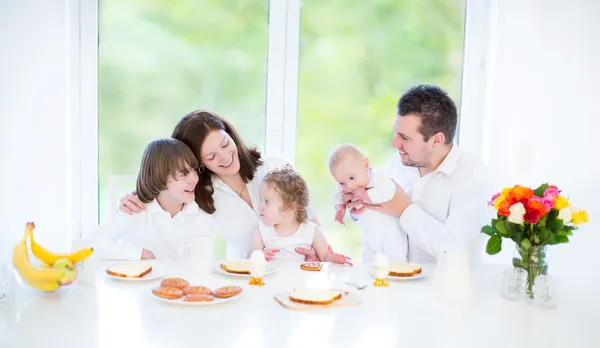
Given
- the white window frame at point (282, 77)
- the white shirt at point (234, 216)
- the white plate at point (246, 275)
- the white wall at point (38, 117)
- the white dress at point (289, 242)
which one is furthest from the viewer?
the white window frame at point (282, 77)

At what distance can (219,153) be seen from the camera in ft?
8.09

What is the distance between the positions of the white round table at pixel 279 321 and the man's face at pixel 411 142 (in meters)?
0.77

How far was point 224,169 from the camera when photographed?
2527 millimetres

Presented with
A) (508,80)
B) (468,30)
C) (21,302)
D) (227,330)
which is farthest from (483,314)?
(468,30)

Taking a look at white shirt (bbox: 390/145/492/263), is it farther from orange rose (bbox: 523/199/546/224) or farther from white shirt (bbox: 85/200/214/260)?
white shirt (bbox: 85/200/214/260)

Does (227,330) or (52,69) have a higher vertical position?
(52,69)

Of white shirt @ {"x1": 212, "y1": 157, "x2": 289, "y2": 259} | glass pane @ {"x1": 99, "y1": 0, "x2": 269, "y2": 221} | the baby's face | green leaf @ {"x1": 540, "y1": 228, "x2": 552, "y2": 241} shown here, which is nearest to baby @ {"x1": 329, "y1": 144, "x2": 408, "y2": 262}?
the baby's face

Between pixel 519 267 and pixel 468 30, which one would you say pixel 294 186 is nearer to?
pixel 519 267

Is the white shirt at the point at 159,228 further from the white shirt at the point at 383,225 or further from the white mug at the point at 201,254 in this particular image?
the white shirt at the point at 383,225

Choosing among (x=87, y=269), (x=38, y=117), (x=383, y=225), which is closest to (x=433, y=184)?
(x=383, y=225)

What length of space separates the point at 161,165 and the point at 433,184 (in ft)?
3.74

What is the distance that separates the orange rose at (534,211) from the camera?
1.70m

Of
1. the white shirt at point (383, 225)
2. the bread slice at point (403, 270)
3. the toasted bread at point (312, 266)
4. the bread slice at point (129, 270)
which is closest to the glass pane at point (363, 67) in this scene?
the white shirt at point (383, 225)

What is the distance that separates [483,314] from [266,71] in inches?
82.6
